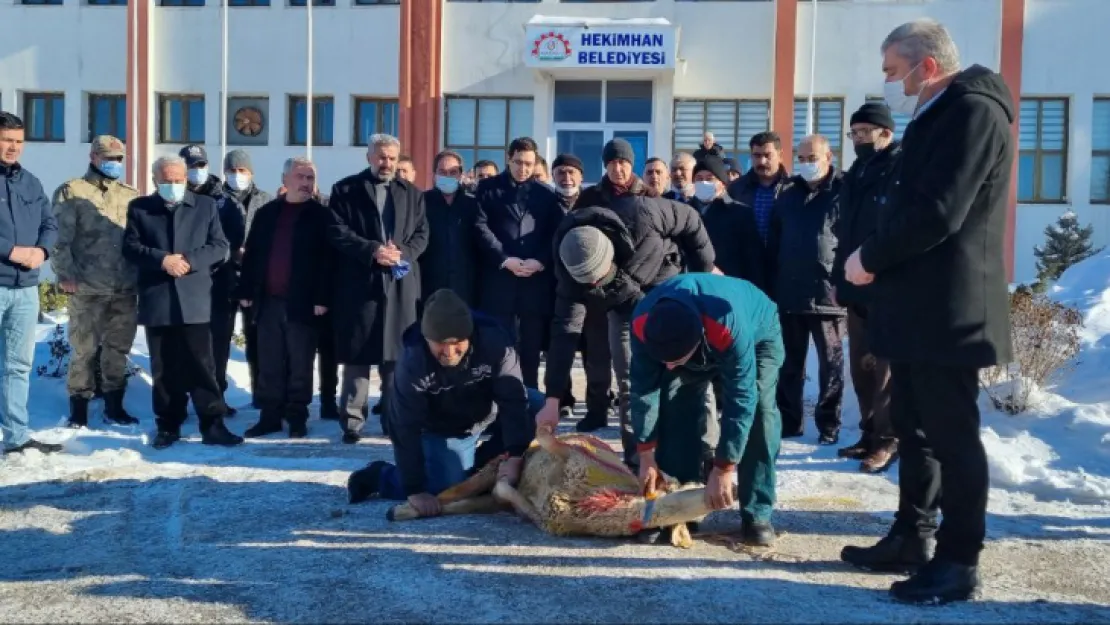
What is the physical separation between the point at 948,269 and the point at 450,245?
439 cm

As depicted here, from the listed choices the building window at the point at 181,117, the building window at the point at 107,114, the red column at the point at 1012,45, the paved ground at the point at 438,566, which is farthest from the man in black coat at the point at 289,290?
the building window at the point at 107,114

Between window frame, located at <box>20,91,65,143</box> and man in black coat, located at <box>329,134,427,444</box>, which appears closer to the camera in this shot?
man in black coat, located at <box>329,134,427,444</box>

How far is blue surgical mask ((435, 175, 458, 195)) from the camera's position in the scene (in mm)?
7594

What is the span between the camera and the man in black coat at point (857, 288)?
551cm

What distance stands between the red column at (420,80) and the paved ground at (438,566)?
1400 centimetres

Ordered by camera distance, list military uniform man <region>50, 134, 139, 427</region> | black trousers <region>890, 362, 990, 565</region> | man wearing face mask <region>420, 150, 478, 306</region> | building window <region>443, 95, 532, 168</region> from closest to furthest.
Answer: black trousers <region>890, 362, 990, 565</region>
military uniform man <region>50, 134, 139, 427</region>
man wearing face mask <region>420, 150, 478, 306</region>
building window <region>443, 95, 532, 168</region>

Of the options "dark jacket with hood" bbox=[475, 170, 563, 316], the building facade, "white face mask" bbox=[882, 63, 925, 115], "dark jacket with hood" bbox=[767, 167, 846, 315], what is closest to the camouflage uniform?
"dark jacket with hood" bbox=[475, 170, 563, 316]

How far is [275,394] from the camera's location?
7.29 metres

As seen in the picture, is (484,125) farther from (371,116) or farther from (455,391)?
(455,391)

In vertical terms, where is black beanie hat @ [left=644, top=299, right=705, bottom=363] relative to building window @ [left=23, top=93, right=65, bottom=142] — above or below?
below

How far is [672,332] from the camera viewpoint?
147 inches

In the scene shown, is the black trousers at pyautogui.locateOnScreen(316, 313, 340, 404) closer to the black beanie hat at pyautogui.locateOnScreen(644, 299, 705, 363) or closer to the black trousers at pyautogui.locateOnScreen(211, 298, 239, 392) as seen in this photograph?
the black trousers at pyautogui.locateOnScreen(211, 298, 239, 392)

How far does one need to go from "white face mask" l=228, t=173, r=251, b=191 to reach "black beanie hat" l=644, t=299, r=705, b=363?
5805mm

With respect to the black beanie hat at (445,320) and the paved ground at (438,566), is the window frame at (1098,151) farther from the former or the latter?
the black beanie hat at (445,320)
